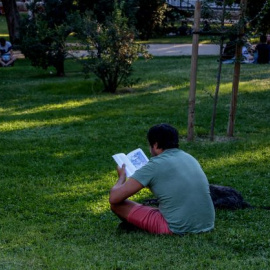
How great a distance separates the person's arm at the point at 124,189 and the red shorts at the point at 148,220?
18 centimetres

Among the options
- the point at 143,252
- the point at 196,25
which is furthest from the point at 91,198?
the point at 196,25

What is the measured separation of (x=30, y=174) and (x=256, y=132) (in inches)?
158

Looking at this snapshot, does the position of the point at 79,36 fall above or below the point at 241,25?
below

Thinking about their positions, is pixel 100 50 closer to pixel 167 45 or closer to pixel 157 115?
pixel 157 115

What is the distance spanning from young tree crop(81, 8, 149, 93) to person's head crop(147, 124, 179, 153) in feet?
27.1

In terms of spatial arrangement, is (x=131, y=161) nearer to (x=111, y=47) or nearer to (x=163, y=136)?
(x=163, y=136)

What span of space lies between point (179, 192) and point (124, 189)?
0.45 meters

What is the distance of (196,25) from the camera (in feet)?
28.6

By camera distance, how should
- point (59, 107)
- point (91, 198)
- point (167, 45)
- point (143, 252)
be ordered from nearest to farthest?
point (143, 252) → point (91, 198) → point (59, 107) → point (167, 45)

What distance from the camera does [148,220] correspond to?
A: 5176 mm

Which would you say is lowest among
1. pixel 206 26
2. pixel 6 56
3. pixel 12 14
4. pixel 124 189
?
pixel 6 56

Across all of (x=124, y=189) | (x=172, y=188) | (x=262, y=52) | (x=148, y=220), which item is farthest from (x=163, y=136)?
(x=262, y=52)

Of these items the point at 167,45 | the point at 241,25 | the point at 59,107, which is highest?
the point at 241,25

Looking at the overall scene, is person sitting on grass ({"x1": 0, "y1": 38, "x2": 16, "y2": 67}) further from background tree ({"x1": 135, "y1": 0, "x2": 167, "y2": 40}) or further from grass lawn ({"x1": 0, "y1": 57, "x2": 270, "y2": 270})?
background tree ({"x1": 135, "y1": 0, "x2": 167, "y2": 40})
